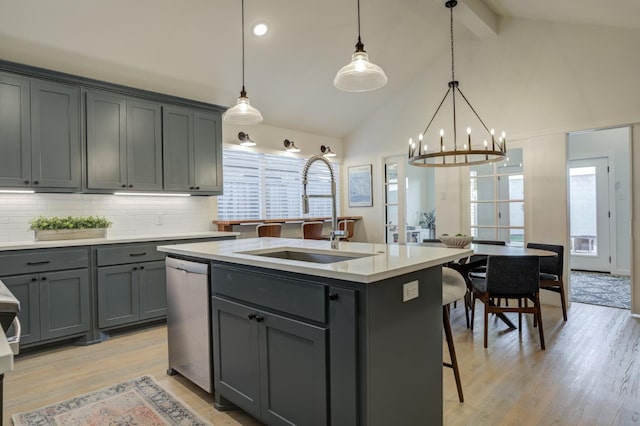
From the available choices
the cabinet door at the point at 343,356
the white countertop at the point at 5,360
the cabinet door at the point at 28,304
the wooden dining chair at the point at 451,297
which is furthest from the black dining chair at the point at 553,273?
the cabinet door at the point at 28,304

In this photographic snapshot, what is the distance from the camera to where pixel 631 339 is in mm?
3307

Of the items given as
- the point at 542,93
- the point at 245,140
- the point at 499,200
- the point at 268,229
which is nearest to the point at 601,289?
the point at 499,200

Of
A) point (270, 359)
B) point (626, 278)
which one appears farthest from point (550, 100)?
point (270, 359)

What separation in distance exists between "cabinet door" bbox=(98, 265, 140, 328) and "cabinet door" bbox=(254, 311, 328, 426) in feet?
Result: 7.56

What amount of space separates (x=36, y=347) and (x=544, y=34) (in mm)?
6219

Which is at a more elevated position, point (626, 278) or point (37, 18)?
point (37, 18)

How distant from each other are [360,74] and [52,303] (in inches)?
124

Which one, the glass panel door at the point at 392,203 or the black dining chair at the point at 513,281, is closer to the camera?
the black dining chair at the point at 513,281

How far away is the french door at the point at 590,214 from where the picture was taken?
639cm

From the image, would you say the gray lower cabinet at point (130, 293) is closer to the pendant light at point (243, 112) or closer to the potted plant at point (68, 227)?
the potted plant at point (68, 227)

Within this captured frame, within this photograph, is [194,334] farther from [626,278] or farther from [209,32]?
[626,278]

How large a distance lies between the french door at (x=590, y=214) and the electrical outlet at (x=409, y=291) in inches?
234

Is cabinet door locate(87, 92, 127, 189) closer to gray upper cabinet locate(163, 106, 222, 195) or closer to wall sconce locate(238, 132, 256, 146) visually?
gray upper cabinet locate(163, 106, 222, 195)

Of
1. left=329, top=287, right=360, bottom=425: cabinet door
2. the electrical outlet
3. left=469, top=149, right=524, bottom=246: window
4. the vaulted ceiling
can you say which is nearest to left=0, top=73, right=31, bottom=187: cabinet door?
the vaulted ceiling
